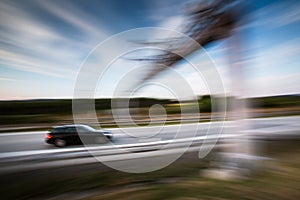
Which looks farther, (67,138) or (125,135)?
(67,138)

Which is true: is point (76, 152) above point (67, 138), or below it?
below

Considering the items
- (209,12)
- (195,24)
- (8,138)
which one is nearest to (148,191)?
(195,24)

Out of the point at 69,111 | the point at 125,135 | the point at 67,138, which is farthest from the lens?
the point at 67,138

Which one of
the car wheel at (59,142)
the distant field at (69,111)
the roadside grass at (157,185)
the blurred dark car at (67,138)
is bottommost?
the roadside grass at (157,185)

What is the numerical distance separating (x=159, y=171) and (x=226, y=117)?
4.54 feet

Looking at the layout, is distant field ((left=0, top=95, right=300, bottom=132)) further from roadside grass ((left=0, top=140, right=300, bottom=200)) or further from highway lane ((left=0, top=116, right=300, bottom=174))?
roadside grass ((left=0, top=140, right=300, bottom=200))

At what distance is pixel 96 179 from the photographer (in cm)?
303

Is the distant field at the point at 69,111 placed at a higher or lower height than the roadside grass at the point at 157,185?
higher

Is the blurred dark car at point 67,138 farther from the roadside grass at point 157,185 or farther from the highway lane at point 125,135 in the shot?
the roadside grass at point 157,185

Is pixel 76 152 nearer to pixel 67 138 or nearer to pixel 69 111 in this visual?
pixel 67 138

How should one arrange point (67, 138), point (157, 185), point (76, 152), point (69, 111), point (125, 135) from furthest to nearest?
point (76, 152) < point (67, 138) < point (125, 135) < point (157, 185) < point (69, 111)

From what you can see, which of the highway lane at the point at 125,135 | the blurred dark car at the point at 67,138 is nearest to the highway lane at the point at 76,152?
the highway lane at the point at 125,135

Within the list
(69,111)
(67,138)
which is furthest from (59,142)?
(69,111)

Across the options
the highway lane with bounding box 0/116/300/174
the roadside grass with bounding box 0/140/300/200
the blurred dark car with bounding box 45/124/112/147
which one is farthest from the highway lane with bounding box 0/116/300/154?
the roadside grass with bounding box 0/140/300/200
